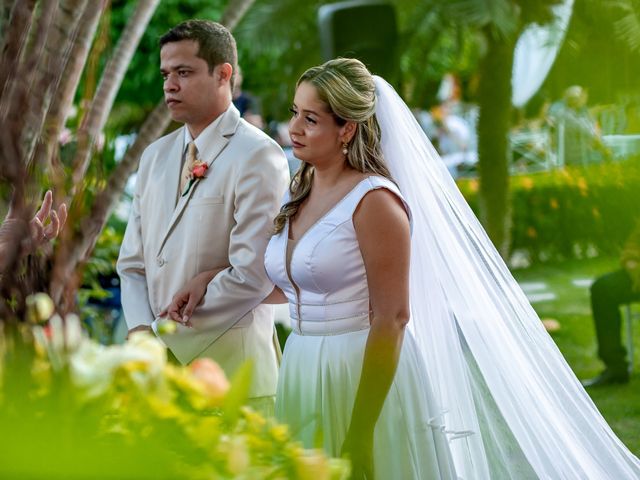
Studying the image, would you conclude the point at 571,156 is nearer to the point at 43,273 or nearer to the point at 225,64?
the point at 225,64

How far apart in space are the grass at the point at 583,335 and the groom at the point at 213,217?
2913 mm

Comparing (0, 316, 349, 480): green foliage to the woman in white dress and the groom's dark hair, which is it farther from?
the groom's dark hair

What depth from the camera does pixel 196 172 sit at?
3771mm

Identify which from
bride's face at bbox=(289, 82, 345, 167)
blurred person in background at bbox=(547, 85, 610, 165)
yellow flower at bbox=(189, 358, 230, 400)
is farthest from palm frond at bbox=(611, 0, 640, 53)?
yellow flower at bbox=(189, 358, 230, 400)

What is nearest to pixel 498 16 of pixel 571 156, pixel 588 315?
pixel 588 315

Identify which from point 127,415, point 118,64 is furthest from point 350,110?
point 118,64

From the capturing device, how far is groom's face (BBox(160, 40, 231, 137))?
3740 millimetres

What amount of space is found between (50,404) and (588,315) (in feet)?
32.0

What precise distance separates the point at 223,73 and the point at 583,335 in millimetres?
6834

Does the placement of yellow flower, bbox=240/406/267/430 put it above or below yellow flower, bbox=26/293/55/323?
below

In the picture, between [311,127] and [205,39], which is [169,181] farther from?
[311,127]

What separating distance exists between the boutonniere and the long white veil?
588mm

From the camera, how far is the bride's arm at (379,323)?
3111 mm

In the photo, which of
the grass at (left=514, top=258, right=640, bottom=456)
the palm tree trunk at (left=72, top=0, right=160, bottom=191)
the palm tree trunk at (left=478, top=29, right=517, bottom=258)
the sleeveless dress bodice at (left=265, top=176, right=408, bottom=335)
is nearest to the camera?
the sleeveless dress bodice at (left=265, top=176, right=408, bottom=335)
